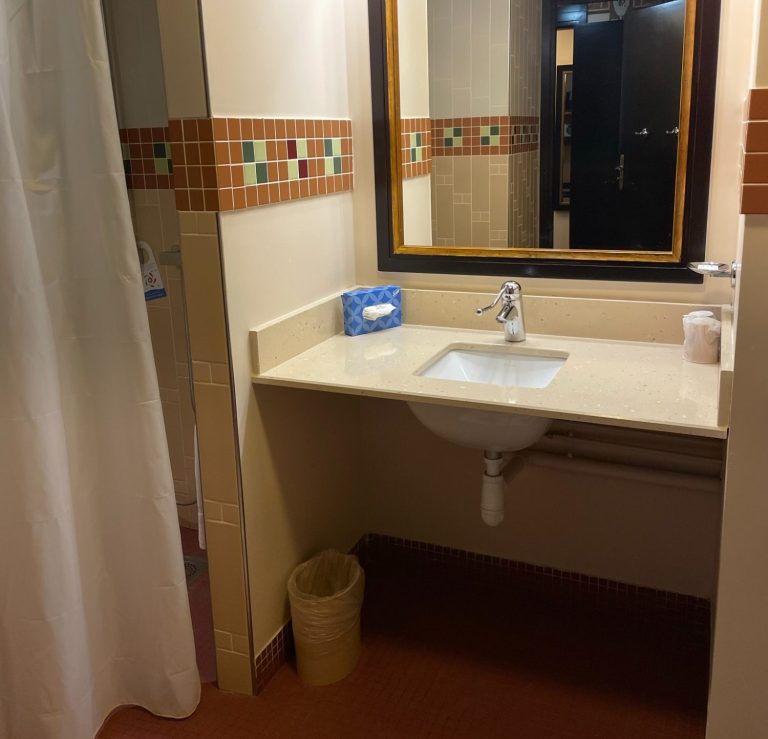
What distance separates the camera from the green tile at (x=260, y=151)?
70.3 inches

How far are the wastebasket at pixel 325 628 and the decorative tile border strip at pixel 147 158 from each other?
1256mm

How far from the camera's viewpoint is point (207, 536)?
1926mm

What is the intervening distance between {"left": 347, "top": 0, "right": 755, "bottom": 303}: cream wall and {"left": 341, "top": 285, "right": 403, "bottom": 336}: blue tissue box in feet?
0.24

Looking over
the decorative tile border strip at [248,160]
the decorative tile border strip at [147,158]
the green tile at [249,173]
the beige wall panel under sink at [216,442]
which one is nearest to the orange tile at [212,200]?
the decorative tile border strip at [248,160]

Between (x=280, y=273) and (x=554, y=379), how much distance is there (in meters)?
0.69

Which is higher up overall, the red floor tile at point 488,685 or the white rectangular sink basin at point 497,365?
the white rectangular sink basin at point 497,365

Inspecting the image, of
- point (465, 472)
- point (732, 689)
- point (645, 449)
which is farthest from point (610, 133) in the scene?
point (732, 689)

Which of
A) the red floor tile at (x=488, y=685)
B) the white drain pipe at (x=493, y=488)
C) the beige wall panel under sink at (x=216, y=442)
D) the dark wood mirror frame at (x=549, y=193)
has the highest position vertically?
the dark wood mirror frame at (x=549, y=193)

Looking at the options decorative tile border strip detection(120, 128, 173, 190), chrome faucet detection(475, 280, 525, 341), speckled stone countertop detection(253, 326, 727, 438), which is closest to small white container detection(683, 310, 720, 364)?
speckled stone countertop detection(253, 326, 727, 438)

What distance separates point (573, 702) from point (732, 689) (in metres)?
0.47

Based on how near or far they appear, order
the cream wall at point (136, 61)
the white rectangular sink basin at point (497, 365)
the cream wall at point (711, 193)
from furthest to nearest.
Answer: the cream wall at point (136, 61)
the white rectangular sink basin at point (497, 365)
the cream wall at point (711, 193)

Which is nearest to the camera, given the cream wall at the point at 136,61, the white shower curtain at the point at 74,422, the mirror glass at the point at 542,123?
the white shower curtain at the point at 74,422

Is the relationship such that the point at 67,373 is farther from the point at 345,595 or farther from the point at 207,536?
the point at 345,595

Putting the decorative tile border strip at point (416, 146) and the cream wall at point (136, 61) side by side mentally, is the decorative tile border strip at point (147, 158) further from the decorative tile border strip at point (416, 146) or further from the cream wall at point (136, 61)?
the decorative tile border strip at point (416, 146)
